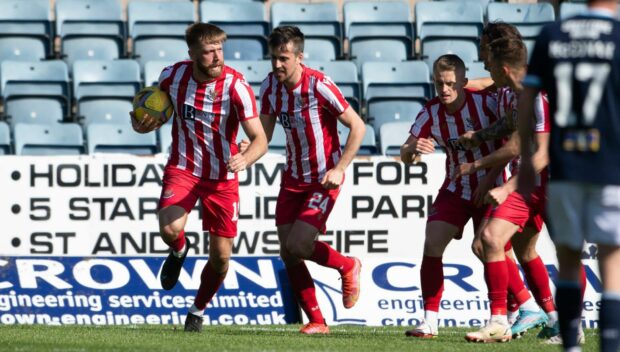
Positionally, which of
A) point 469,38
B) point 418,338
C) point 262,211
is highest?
point 469,38

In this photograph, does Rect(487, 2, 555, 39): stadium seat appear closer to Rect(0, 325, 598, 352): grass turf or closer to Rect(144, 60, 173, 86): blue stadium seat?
Rect(144, 60, 173, 86): blue stadium seat

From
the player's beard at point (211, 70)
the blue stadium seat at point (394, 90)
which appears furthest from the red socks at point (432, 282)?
the blue stadium seat at point (394, 90)

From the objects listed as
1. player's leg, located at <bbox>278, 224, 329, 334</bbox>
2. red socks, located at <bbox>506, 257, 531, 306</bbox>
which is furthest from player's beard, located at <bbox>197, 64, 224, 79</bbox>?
red socks, located at <bbox>506, 257, 531, 306</bbox>

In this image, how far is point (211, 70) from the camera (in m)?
8.42

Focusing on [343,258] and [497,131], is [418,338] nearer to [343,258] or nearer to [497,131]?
[343,258]

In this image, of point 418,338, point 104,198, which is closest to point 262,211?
point 104,198

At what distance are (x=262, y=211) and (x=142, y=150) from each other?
1.87 meters

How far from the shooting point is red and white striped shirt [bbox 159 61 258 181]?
8508 millimetres

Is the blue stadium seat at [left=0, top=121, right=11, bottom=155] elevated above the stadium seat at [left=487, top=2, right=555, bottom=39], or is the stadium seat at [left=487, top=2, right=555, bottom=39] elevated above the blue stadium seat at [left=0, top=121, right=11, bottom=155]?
the stadium seat at [left=487, top=2, right=555, bottom=39]

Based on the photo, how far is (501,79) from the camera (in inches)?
302

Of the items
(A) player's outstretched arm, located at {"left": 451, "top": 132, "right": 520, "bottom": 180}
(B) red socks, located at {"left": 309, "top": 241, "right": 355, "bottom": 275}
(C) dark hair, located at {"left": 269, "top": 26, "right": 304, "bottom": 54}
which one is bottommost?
(B) red socks, located at {"left": 309, "top": 241, "right": 355, "bottom": 275}

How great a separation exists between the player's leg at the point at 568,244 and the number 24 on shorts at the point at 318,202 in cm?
359

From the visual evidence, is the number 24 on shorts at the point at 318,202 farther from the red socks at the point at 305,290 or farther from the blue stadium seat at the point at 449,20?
the blue stadium seat at the point at 449,20

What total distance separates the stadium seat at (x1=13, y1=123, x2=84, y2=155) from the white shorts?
A: 825cm
